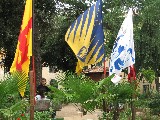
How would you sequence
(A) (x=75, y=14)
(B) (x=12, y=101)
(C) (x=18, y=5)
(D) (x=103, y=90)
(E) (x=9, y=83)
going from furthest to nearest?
1. (A) (x=75, y=14)
2. (C) (x=18, y=5)
3. (D) (x=103, y=90)
4. (B) (x=12, y=101)
5. (E) (x=9, y=83)

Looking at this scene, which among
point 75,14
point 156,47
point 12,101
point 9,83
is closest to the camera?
point 9,83

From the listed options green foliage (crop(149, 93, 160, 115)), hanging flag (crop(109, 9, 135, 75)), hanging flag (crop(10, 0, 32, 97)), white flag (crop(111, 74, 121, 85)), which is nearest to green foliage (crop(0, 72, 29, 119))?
hanging flag (crop(10, 0, 32, 97))

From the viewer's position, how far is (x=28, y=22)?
23.3 feet

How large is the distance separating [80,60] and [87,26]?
0.77 metres

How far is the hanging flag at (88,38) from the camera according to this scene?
27.9 feet

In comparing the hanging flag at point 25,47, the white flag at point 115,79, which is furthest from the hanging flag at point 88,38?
the hanging flag at point 25,47

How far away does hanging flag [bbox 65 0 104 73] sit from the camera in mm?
8516

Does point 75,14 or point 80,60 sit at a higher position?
point 75,14

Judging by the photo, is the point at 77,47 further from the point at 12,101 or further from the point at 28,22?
the point at 12,101

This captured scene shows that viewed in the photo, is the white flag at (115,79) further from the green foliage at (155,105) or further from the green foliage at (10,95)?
the green foliage at (155,105)

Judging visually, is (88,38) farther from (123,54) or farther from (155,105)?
(155,105)

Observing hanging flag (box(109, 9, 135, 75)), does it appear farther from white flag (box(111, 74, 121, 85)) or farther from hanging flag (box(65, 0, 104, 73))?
white flag (box(111, 74, 121, 85))

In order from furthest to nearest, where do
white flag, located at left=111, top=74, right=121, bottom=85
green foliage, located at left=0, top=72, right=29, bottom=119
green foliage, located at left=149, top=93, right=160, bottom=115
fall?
green foliage, located at left=149, top=93, right=160, bottom=115 < white flag, located at left=111, top=74, right=121, bottom=85 < green foliage, located at left=0, top=72, right=29, bottom=119

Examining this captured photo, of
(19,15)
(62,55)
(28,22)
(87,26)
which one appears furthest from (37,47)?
(28,22)
